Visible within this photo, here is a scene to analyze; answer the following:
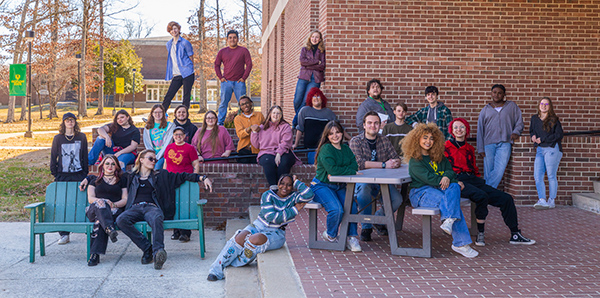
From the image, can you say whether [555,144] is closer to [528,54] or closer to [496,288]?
[528,54]

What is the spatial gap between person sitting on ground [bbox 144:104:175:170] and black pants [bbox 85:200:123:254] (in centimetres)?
236

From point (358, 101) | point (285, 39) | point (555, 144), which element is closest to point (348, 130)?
point (358, 101)

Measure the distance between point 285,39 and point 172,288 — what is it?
41.2ft

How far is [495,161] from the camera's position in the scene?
8.95 meters

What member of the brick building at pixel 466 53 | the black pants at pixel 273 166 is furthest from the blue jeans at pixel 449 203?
the brick building at pixel 466 53

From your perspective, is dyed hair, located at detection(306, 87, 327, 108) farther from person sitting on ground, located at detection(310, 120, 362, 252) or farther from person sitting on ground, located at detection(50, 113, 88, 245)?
person sitting on ground, located at detection(50, 113, 88, 245)

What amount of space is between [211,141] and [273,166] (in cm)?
135

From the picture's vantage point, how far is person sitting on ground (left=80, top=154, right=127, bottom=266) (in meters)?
6.29

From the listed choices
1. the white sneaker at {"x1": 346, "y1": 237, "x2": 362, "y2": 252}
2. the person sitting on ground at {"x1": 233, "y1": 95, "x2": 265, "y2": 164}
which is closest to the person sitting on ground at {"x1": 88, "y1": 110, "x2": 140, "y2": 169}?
the person sitting on ground at {"x1": 233, "y1": 95, "x2": 265, "y2": 164}

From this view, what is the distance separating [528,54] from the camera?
985cm

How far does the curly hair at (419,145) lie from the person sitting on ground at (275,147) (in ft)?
8.36

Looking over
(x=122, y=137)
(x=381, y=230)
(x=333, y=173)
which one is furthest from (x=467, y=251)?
(x=122, y=137)

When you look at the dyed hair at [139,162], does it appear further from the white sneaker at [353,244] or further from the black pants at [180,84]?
the black pants at [180,84]

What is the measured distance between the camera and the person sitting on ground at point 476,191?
6.25 metres
